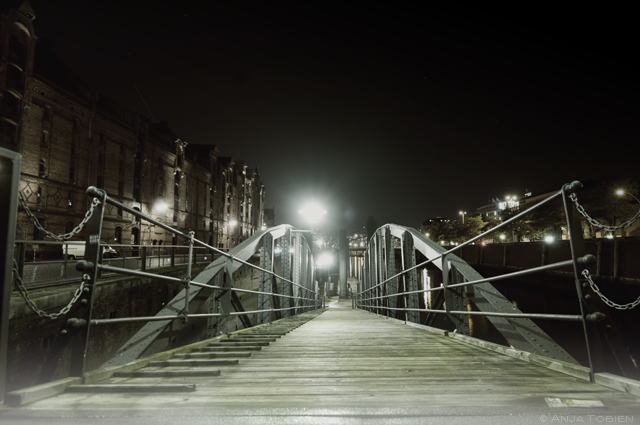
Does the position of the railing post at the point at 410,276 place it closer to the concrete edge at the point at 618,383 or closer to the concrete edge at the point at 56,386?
the concrete edge at the point at 618,383

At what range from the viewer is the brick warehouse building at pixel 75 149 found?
18234 millimetres

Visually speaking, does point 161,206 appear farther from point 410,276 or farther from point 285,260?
point 410,276

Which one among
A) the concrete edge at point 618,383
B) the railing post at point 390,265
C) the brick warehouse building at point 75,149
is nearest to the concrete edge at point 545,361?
the concrete edge at point 618,383

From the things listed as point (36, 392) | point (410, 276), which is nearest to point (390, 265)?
point (410, 276)

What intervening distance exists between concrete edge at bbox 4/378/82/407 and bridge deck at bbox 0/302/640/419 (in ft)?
0.21

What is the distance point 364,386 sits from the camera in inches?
91.0

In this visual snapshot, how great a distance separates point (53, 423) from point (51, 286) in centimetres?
891

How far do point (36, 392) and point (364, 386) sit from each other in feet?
6.80

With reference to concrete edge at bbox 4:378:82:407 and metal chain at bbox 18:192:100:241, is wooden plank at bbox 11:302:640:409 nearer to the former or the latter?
concrete edge at bbox 4:378:82:407

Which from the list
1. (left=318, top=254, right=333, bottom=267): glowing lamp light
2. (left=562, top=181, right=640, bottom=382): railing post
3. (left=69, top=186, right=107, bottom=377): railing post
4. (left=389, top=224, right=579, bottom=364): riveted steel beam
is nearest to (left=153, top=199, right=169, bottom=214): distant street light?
(left=318, top=254, right=333, bottom=267): glowing lamp light

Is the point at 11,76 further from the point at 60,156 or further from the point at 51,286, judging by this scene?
the point at 51,286

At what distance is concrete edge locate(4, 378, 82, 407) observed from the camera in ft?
6.15

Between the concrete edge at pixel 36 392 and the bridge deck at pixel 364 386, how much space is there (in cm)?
6

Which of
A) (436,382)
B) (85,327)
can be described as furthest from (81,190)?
(436,382)
